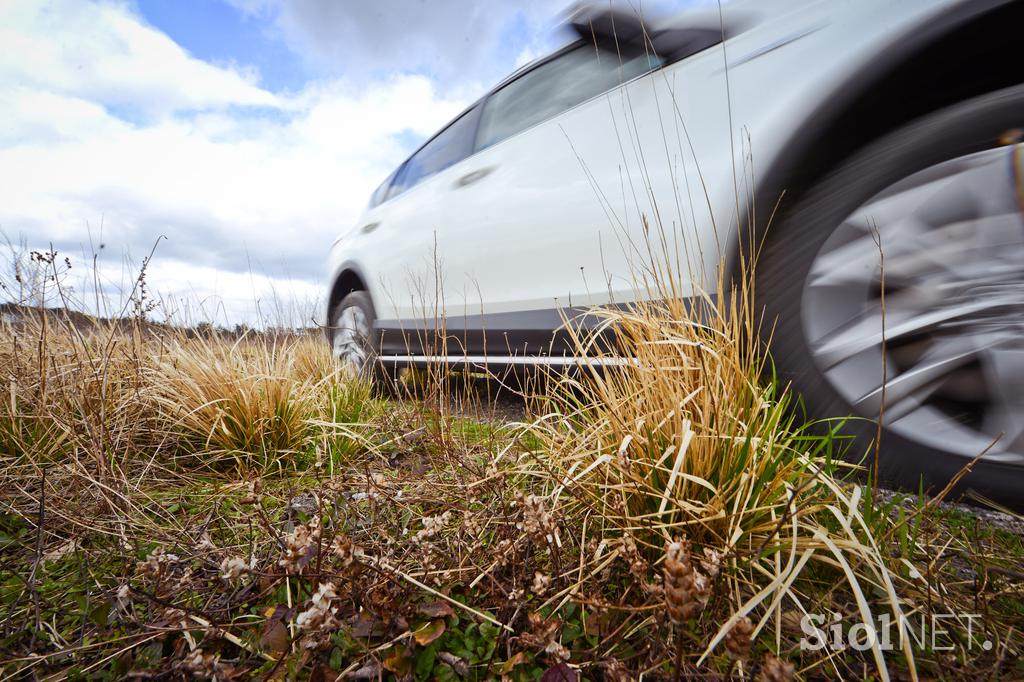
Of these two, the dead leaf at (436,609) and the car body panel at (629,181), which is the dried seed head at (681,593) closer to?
the dead leaf at (436,609)

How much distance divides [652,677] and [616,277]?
1439mm

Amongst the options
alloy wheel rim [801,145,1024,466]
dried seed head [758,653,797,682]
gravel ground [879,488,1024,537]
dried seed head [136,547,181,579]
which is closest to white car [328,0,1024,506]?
alloy wheel rim [801,145,1024,466]

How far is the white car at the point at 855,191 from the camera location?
3.83ft

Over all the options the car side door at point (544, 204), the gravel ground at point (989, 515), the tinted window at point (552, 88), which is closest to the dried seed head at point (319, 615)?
the car side door at point (544, 204)

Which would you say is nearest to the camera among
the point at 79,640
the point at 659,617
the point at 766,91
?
the point at 659,617

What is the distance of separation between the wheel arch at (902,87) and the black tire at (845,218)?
0.16ft

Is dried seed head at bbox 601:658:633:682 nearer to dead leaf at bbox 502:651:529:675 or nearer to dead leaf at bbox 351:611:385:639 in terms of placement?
dead leaf at bbox 502:651:529:675

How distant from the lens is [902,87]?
51.6 inches

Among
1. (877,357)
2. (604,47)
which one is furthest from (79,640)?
(604,47)

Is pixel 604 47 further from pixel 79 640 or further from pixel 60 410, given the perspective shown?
pixel 60 410

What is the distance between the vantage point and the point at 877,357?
4.35 ft

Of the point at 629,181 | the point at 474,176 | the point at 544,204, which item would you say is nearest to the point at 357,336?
the point at 474,176

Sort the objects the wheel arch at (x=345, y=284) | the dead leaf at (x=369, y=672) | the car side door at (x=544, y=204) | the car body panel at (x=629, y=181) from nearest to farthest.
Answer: the dead leaf at (x=369, y=672) < the car body panel at (x=629, y=181) < the car side door at (x=544, y=204) < the wheel arch at (x=345, y=284)

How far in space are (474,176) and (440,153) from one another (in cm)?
90
